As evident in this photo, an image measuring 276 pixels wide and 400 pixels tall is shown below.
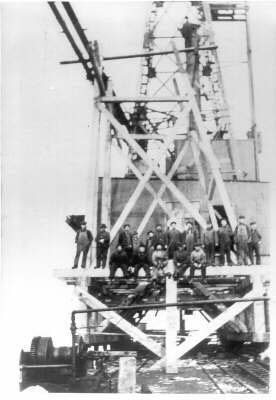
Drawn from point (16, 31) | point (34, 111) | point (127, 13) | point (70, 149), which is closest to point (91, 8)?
point (127, 13)

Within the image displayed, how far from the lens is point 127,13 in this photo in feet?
31.0

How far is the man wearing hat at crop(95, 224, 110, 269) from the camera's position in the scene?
11.3 metres

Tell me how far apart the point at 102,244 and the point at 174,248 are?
1549 mm

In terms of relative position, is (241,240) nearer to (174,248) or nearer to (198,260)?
(198,260)

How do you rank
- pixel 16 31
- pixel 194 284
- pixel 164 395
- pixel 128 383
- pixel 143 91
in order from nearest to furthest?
pixel 128 383 < pixel 164 395 < pixel 16 31 < pixel 194 284 < pixel 143 91

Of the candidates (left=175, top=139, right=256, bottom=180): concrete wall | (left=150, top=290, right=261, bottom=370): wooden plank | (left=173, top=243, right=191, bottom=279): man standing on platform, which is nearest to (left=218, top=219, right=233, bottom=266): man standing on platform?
(left=173, top=243, right=191, bottom=279): man standing on platform

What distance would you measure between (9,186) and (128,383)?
4.23 meters

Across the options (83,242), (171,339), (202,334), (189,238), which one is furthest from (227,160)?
(171,339)

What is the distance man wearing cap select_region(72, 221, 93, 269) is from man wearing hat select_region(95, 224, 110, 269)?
201mm

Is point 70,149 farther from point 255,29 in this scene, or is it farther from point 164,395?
point 164,395

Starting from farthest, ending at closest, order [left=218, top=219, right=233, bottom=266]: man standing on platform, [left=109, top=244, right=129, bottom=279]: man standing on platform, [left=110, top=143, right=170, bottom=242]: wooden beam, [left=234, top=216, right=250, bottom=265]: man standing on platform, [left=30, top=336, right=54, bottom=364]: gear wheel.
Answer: [left=110, top=143, right=170, bottom=242]: wooden beam → [left=218, top=219, right=233, bottom=266]: man standing on platform → [left=234, top=216, right=250, bottom=265]: man standing on platform → [left=109, top=244, right=129, bottom=279]: man standing on platform → [left=30, top=336, right=54, bottom=364]: gear wheel

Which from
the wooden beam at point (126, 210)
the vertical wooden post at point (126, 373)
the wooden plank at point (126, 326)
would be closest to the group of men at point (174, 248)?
the wooden beam at point (126, 210)

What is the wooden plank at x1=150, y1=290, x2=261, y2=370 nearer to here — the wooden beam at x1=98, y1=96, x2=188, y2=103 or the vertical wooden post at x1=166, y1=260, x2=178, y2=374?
the vertical wooden post at x1=166, y1=260, x2=178, y2=374

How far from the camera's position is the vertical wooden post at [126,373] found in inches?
275
